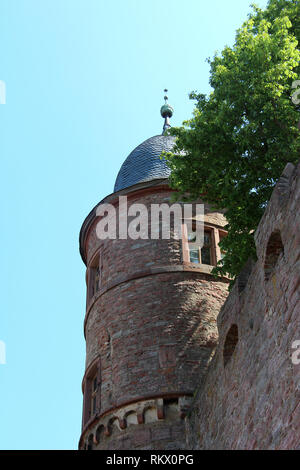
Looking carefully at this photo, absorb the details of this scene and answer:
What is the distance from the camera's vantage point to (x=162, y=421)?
12.6 m

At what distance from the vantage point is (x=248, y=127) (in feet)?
36.9

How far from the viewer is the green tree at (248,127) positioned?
11.3m

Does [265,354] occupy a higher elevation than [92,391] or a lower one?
lower

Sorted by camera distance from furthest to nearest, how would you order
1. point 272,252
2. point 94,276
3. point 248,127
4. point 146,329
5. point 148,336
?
point 94,276, point 146,329, point 148,336, point 248,127, point 272,252

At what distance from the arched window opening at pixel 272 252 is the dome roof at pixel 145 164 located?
27.2ft

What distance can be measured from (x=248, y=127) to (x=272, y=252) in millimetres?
2957

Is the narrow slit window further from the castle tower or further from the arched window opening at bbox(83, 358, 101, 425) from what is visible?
the arched window opening at bbox(83, 358, 101, 425)

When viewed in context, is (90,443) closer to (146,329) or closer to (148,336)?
(148,336)

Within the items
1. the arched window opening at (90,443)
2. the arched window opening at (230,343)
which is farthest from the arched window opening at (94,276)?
the arched window opening at (230,343)

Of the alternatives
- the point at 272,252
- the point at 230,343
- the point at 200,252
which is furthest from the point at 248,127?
the point at 200,252

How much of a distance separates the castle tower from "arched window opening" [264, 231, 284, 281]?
4549 millimetres

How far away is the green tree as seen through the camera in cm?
1133

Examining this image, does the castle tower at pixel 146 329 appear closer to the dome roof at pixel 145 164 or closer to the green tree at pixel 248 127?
the dome roof at pixel 145 164

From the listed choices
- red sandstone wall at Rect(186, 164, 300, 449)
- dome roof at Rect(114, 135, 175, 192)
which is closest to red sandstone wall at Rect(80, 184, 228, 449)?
dome roof at Rect(114, 135, 175, 192)
